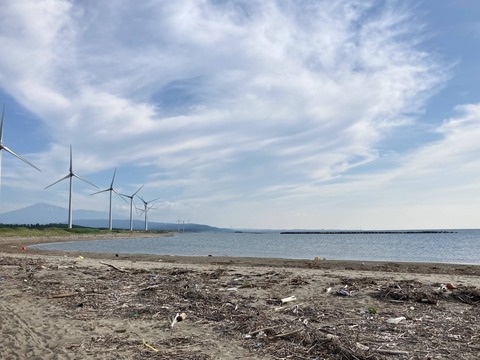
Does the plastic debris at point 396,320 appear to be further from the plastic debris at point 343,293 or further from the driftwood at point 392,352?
the plastic debris at point 343,293

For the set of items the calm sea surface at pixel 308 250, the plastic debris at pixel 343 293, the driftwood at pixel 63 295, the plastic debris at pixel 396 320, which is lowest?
the calm sea surface at pixel 308 250

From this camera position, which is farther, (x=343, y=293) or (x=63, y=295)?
(x=343, y=293)

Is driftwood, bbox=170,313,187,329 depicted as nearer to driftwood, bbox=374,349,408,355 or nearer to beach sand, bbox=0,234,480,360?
beach sand, bbox=0,234,480,360

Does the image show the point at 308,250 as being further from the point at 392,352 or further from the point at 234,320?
the point at 392,352

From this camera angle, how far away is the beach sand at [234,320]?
342 inches

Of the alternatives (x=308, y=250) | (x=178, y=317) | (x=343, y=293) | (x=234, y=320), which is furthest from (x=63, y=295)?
(x=308, y=250)

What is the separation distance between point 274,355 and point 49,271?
662 inches

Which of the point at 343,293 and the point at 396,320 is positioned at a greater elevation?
the point at 343,293

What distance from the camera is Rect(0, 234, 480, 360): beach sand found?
8695mm

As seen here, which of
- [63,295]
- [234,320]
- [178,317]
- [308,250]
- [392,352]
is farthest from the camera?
[308,250]

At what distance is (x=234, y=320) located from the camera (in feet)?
36.9

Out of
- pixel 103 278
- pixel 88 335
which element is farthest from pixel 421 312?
pixel 103 278

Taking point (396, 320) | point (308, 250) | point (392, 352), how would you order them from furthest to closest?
point (308, 250) < point (396, 320) < point (392, 352)

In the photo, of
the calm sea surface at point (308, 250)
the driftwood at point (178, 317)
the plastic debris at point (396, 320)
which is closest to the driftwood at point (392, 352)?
the plastic debris at point (396, 320)
